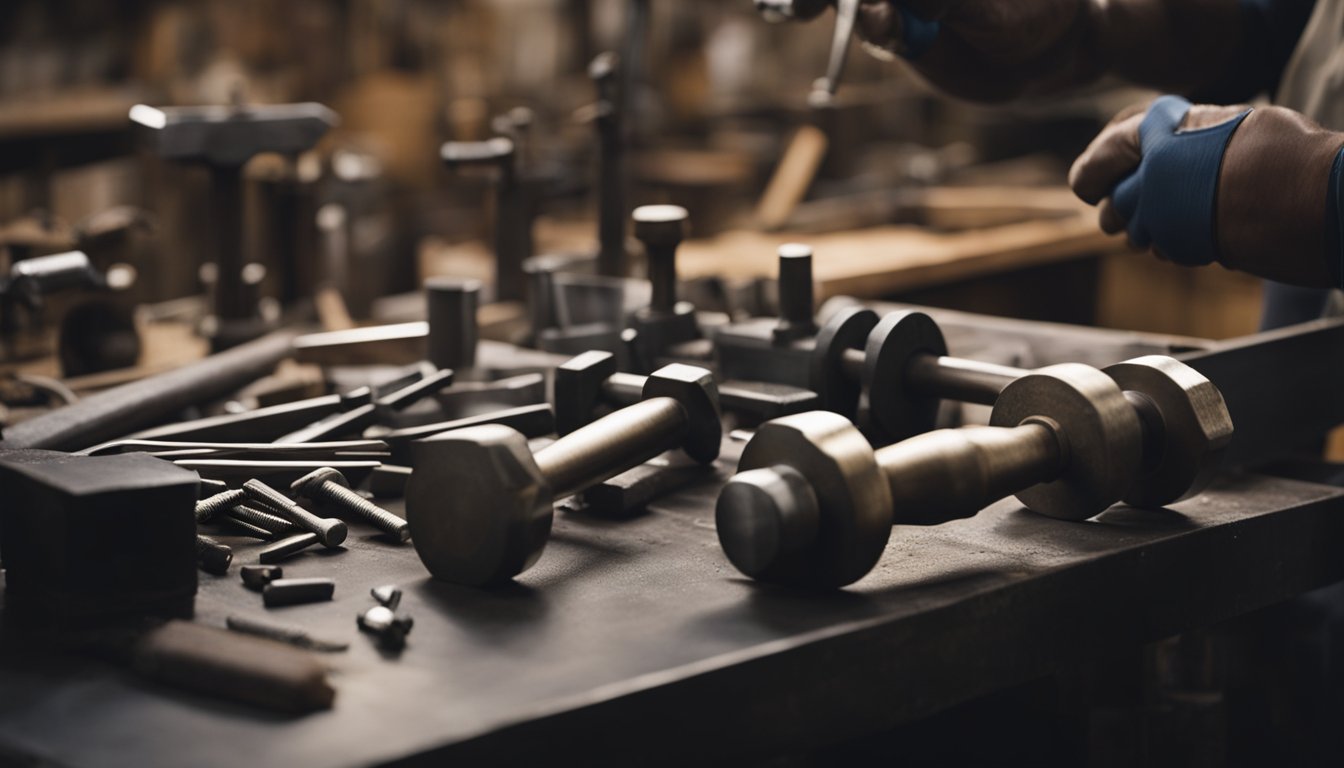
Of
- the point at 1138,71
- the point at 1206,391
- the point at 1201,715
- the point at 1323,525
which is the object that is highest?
the point at 1138,71

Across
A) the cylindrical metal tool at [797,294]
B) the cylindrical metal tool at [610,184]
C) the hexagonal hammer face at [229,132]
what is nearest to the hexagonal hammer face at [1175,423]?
the cylindrical metal tool at [797,294]

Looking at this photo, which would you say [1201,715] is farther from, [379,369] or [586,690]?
[379,369]

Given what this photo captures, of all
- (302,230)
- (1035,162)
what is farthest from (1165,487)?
(1035,162)

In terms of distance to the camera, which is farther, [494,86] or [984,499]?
[494,86]

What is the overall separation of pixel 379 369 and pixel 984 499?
0.91 meters

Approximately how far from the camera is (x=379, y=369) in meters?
1.74

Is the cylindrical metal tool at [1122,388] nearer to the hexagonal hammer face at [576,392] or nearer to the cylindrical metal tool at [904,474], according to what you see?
the cylindrical metal tool at [904,474]

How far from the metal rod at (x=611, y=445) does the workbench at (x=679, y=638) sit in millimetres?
68

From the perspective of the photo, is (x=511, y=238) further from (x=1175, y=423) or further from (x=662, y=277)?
(x=1175, y=423)

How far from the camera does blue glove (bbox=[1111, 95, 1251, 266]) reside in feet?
4.23

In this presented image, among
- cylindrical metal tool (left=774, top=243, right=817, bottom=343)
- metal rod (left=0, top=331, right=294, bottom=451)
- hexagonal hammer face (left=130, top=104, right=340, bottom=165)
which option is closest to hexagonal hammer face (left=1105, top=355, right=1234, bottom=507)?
cylindrical metal tool (left=774, top=243, right=817, bottom=343)

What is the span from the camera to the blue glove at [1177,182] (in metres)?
1.29

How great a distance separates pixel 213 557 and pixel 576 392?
366mm

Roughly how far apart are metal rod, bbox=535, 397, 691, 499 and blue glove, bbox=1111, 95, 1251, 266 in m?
0.49
